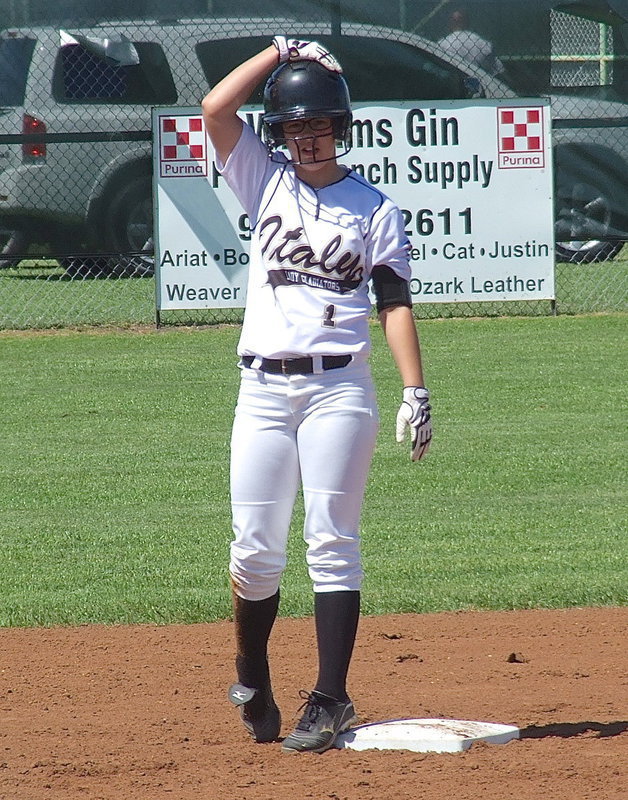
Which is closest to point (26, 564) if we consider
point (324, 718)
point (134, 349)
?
point (324, 718)

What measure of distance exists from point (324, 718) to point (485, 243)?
8.63 m

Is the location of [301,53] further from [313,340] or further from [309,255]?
[313,340]

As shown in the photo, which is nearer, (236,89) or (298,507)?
(236,89)

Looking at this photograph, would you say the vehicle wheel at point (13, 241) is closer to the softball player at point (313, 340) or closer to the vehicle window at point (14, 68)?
the vehicle window at point (14, 68)

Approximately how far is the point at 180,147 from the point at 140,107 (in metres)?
1.22

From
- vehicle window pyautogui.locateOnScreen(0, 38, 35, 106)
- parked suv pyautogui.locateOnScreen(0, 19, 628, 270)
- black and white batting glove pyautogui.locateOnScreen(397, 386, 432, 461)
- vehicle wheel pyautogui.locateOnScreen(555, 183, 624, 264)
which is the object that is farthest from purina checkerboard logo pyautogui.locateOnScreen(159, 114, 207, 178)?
black and white batting glove pyautogui.locateOnScreen(397, 386, 432, 461)

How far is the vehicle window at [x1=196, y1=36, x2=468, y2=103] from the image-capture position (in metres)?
12.7

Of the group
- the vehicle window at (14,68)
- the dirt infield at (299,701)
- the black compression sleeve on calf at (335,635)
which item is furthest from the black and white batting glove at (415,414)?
the vehicle window at (14,68)

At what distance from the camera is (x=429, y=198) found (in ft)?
39.1

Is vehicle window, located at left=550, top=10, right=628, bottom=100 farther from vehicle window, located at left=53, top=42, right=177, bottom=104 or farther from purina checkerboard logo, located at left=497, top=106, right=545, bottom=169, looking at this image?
vehicle window, located at left=53, top=42, right=177, bottom=104

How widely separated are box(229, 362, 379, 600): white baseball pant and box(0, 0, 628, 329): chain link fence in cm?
881

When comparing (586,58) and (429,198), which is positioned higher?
(586,58)

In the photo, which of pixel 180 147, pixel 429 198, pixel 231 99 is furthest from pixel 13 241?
pixel 231 99

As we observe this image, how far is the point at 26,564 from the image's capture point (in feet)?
20.5
